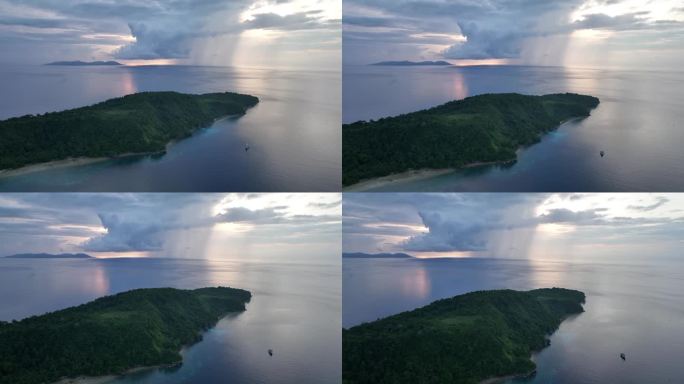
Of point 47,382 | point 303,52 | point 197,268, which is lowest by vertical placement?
point 47,382

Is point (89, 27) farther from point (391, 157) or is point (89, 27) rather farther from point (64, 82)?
point (391, 157)

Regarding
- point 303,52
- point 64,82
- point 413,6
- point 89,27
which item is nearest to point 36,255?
point 64,82

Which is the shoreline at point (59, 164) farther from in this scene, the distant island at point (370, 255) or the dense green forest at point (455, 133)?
the distant island at point (370, 255)

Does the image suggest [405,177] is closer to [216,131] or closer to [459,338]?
[459,338]

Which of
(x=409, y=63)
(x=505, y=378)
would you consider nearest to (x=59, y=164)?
(x=409, y=63)

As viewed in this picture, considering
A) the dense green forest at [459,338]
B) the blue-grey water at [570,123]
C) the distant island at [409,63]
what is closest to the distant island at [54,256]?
the dense green forest at [459,338]

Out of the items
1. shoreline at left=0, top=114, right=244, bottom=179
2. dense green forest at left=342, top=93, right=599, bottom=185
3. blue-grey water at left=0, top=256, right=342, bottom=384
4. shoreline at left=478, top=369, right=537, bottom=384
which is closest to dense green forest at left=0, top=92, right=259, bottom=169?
shoreline at left=0, top=114, right=244, bottom=179
